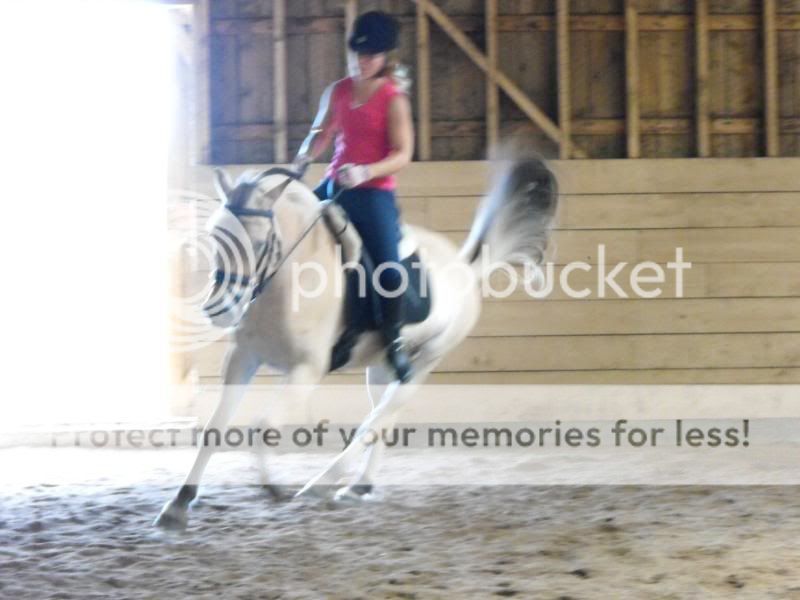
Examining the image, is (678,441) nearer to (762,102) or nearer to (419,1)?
(762,102)

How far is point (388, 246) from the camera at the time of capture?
3.90 metres

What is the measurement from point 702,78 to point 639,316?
4.66 ft

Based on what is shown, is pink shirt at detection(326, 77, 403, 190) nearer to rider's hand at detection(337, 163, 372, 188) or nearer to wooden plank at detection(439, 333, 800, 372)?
rider's hand at detection(337, 163, 372, 188)

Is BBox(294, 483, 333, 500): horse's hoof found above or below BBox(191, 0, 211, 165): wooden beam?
below

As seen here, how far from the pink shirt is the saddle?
247mm

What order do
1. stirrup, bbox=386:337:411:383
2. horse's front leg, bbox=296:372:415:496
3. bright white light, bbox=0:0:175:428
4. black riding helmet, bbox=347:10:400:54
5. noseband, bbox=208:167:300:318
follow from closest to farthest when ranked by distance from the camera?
noseband, bbox=208:167:300:318, black riding helmet, bbox=347:10:400:54, stirrup, bbox=386:337:411:383, horse's front leg, bbox=296:372:415:496, bright white light, bbox=0:0:175:428

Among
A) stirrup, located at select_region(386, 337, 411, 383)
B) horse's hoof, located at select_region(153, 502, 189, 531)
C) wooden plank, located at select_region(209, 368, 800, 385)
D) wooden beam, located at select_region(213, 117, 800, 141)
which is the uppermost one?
wooden beam, located at select_region(213, 117, 800, 141)

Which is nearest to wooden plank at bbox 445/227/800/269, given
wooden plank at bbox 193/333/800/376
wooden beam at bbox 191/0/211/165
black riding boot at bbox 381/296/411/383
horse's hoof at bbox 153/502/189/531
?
wooden plank at bbox 193/333/800/376

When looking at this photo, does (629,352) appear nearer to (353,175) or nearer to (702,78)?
(702,78)

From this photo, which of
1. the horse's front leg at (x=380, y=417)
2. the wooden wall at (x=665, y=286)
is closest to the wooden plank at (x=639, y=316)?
the wooden wall at (x=665, y=286)

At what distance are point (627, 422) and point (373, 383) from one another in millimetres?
2000

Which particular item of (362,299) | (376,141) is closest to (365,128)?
(376,141)

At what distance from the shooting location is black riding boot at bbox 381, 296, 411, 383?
3.96 m

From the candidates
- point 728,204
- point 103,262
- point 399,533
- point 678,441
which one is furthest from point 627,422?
point 103,262
